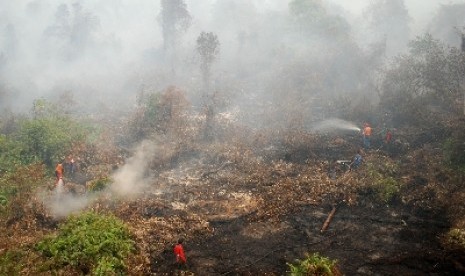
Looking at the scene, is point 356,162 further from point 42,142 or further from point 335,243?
point 42,142

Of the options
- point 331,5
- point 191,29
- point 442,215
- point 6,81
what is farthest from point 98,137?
point 331,5

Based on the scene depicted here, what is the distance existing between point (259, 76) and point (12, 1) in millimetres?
48472

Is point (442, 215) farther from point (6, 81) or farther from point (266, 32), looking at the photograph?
point (6, 81)

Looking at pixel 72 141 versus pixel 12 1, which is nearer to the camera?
pixel 72 141

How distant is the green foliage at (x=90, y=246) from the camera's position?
388 inches

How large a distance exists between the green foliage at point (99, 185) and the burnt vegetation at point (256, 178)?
55 mm

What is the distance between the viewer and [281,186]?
15047mm

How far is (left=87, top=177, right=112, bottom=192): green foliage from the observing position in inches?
602

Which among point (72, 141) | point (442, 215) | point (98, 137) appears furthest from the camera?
point (98, 137)

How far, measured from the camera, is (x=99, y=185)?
1541cm

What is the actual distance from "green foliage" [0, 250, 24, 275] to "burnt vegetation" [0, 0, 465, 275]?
0.05 metres

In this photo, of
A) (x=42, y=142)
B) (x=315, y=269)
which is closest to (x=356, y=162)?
(x=315, y=269)

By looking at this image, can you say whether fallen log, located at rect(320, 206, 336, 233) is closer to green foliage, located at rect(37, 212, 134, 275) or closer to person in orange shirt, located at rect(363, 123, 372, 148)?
green foliage, located at rect(37, 212, 134, 275)

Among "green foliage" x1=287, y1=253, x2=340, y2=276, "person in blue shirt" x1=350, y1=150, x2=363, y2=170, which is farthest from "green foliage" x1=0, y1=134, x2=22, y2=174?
"person in blue shirt" x1=350, y1=150, x2=363, y2=170
